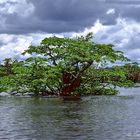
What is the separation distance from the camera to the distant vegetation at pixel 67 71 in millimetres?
70625

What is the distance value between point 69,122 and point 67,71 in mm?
31840

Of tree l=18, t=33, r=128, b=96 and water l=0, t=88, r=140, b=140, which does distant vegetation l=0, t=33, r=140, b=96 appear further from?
water l=0, t=88, r=140, b=140

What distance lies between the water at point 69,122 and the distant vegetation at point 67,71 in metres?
14.6

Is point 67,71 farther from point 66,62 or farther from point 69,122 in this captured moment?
point 69,122

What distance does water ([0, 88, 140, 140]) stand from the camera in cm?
3338

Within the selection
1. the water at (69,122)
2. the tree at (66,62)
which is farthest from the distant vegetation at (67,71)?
the water at (69,122)

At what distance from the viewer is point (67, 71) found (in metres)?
72.2

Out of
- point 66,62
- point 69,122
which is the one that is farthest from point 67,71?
point 69,122

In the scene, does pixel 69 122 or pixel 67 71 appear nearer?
pixel 69 122

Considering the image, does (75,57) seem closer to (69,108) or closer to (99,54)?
(99,54)

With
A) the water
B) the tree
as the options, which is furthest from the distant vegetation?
the water

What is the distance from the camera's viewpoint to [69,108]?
53.4 meters

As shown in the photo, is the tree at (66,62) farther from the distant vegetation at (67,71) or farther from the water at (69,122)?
the water at (69,122)

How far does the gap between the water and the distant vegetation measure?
574 inches
